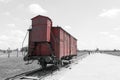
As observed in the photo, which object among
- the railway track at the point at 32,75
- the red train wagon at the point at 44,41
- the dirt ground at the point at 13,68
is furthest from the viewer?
the dirt ground at the point at 13,68

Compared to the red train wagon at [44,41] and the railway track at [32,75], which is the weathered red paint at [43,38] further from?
the railway track at [32,75]

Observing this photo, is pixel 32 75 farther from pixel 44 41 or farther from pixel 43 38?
pixel 43 38

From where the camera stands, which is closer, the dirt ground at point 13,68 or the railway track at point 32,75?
the railway track at point 32,75

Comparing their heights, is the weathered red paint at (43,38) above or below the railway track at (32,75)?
above

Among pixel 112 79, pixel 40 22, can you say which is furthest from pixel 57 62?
pixel 112 79

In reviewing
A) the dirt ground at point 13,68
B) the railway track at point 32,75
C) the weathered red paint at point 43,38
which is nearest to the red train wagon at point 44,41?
the weathered red paint at point 43,38

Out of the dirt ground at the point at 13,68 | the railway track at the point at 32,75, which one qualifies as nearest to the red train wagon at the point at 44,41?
the railway track at the point at 32,75

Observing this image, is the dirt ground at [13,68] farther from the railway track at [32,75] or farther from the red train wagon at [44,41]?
the red train wagon at [44,41]

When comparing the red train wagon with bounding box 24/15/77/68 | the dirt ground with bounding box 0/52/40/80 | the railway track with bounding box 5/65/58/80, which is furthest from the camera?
the dirt ground with bounding box 0/52/40/80

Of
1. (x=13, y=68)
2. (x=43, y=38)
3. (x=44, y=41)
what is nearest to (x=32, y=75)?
(x=44, y=41)

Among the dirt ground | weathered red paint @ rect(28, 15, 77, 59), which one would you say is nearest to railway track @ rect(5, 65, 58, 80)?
the dirt ground

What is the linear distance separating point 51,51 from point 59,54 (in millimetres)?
851

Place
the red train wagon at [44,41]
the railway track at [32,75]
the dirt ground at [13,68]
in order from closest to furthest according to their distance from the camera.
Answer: the railway track at [32,75] < the red train wagon at [44,41] < the dirt ground at [13,68]

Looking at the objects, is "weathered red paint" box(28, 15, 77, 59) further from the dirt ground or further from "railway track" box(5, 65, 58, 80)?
the dirt ground
